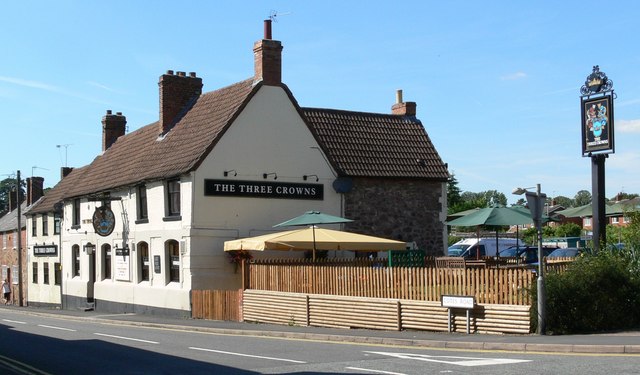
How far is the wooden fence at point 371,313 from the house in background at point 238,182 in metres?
4.25

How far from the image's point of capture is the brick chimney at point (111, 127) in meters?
40.3

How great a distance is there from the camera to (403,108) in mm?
33094

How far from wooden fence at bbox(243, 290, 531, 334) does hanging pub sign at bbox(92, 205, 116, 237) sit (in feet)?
32.9

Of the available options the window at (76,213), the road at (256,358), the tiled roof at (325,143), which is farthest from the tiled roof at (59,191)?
the road at (256,358)

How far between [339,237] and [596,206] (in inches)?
283

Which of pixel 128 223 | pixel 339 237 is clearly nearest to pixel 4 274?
pixel 128 223

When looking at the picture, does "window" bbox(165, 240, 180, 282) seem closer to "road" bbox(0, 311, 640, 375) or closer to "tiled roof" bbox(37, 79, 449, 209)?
"tiled roof" bbox(37, 79, 449, 209)

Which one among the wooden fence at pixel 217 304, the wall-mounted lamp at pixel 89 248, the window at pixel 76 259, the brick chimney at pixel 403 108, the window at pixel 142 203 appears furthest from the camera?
the window at pixel 76 259

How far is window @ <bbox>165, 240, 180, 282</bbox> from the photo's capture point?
28422mm

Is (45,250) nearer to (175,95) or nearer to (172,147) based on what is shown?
(175,95)

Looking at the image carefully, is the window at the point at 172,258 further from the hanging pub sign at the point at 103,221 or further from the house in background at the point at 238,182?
the hanging pub sign at the point at 103,221

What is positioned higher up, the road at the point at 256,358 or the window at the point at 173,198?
the window at the point at 173,198

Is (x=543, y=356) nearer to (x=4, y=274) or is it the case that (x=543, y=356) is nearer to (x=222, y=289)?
(x=222, y=289)

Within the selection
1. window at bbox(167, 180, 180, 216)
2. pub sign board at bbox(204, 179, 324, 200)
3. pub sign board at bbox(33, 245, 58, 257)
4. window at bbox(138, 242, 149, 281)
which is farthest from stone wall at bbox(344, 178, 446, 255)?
pub sign board at bbox(33, 245, 58, 257)
